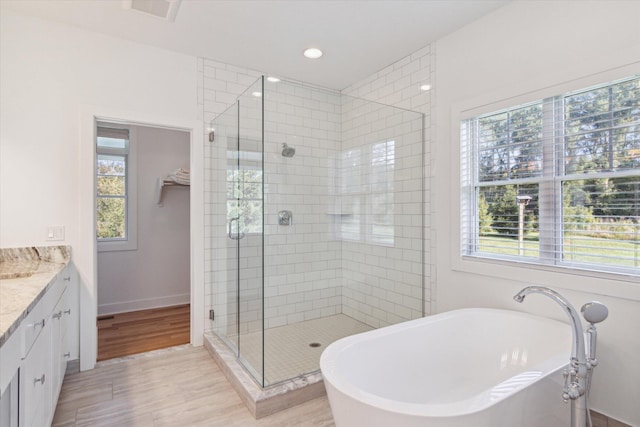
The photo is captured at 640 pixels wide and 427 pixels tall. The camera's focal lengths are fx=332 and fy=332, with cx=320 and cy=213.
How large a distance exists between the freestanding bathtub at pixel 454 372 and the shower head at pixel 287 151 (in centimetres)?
167

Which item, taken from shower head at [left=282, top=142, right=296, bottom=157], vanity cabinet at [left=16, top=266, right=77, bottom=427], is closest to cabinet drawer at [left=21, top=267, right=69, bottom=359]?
vanity cabinet at [left=16, top=266, right=77, bottom=427]

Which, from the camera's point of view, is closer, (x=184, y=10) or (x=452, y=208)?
(x=184, y=10)

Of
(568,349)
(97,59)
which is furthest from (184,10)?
(568,349)

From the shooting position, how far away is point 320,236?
3.13 m

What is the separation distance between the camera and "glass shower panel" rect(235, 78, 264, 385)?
8.44 ft

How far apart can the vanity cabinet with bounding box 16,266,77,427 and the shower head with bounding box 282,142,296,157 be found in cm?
183

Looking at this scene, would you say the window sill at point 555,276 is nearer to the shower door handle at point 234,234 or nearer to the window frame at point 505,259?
the window frame at point 505,259

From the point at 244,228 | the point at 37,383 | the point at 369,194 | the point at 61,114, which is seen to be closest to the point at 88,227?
the point at 61,114

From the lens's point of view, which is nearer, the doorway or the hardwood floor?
the hardwood floor

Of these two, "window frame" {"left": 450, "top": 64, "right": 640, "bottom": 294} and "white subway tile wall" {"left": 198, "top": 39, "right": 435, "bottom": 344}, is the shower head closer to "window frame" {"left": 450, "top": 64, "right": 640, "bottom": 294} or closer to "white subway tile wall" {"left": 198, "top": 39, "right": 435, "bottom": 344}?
"white subway tile wall" {"left": 198, "top": 39, "right": 435, "bottom": 344}

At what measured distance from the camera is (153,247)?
448 centimetres

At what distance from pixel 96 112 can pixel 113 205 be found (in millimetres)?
1961

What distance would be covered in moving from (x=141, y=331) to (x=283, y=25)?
336 centimetres

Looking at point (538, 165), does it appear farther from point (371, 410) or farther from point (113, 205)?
point (113, 205)
